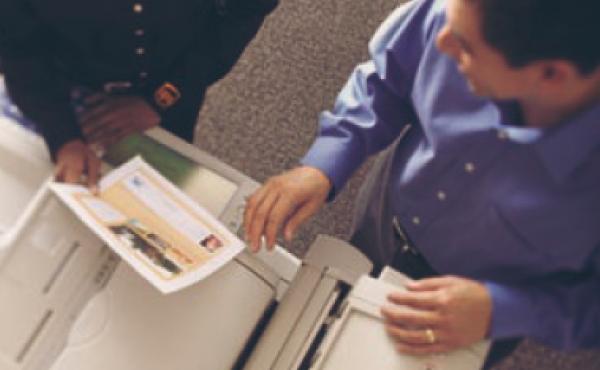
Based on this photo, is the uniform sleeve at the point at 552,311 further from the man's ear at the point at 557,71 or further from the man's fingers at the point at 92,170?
the man's fingers at the point at 92,170

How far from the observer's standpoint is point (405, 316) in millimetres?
757

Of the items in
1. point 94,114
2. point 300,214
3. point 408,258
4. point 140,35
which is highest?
point 140,35

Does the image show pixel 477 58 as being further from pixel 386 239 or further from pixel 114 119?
pixel 114 119

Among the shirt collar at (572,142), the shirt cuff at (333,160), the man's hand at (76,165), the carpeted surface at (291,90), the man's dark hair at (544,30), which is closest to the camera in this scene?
the man's dark hair at (544,30)

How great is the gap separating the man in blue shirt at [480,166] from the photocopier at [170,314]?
0.14ft

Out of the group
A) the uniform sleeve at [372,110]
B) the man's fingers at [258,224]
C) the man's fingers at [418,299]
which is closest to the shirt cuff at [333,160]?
the uniform sleeve at [372,110]

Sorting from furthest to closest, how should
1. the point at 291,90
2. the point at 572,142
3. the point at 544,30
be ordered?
the point at 291,90
the point at 572,142
the point at 544,30

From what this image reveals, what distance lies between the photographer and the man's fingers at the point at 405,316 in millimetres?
754

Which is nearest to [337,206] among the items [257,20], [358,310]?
[257,20]

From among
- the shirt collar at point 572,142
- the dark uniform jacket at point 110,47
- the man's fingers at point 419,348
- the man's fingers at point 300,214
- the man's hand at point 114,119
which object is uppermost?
the dark uniform jacket at point 110,47

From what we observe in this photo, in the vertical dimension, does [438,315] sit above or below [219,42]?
below

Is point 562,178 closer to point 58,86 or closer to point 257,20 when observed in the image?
point 257,20

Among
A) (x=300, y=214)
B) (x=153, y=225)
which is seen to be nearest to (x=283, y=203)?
(x=300, y=214)

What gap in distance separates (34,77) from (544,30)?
0.64 m
